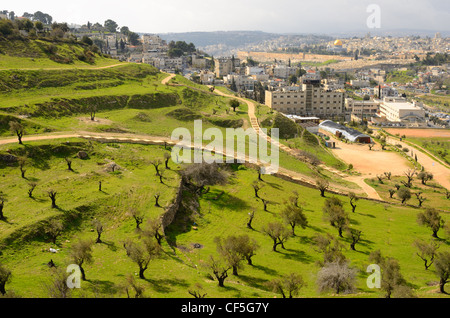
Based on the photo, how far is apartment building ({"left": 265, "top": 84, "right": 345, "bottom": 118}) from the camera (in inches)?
4134

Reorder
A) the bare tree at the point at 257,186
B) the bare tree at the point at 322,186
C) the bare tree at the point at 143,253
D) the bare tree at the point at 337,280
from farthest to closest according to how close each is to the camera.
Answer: the bare tree at the point at 322,186 < the bare tree at the point at 257,186 < the bare tree at the point at 337,280 < the bare tree at the point at 143,253

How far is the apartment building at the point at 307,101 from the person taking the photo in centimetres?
10500

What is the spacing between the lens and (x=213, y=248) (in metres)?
30.4

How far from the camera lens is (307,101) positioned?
10744 cm

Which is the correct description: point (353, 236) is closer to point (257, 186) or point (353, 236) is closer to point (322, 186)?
point (257, 186)

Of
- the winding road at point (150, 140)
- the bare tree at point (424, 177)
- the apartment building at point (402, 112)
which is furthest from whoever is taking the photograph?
the apartment building at point (402, 112)

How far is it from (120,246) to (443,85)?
192 m

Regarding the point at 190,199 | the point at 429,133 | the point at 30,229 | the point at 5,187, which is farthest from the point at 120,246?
the point at 429,133

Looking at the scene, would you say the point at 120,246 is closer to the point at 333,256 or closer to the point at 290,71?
the point at 333,256

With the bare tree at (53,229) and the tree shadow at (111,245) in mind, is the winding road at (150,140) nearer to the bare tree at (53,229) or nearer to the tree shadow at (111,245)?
the bare tree at (53,229)

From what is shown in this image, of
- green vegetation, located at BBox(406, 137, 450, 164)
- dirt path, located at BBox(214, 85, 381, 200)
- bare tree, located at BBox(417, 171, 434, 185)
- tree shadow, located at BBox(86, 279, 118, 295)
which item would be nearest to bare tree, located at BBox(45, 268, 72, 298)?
tree shadow, located at BBox(86, 279, 118, 295)

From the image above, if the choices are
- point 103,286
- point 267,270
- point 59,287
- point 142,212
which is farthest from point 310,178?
point 59,287

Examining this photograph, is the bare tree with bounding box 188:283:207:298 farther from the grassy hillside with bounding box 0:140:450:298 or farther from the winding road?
the winding road

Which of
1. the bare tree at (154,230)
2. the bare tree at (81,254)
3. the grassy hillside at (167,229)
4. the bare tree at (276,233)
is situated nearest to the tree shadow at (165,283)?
the grassy hillside at (167,229)
